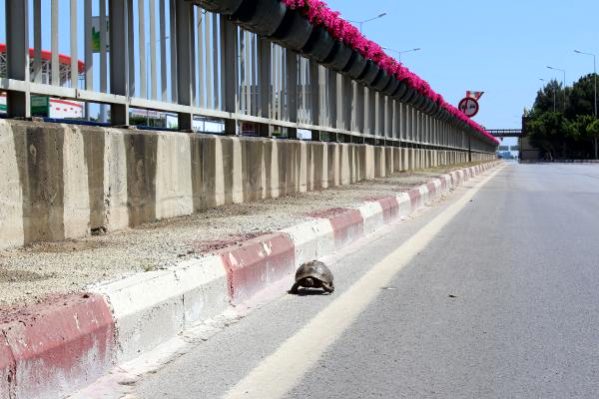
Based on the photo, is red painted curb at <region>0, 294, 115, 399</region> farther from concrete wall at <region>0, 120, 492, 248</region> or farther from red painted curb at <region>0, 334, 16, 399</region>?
concrete wall at <region>0, 120, 492, 248</region>

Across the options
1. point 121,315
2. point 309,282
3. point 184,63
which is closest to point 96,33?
point 184,63

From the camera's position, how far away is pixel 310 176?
14.1 metres

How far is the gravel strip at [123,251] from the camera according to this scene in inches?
182

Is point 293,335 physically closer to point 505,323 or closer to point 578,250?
point 505,323

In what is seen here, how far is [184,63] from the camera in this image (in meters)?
9.17

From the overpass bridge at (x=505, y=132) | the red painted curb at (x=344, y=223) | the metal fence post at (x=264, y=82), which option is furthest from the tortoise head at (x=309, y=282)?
the overpass bridge at (x=505, y=132)

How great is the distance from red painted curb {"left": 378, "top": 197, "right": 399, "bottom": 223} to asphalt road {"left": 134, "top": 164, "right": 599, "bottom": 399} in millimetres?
3378

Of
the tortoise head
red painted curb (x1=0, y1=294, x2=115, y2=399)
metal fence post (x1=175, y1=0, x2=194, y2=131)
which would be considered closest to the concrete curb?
red painted curb (x1=0, y1=294, x2=115, y2=399)

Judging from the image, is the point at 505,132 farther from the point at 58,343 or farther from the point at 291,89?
the point at 58,343

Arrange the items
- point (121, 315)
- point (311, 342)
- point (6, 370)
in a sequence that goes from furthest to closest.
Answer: point (311, 342) < point (121, 315) < point (6, 370)

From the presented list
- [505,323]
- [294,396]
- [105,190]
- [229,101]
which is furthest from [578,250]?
[294,396]

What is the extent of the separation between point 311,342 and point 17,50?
3412 mm

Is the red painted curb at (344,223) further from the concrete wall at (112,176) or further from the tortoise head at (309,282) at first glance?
the tortoise head at (309,282)

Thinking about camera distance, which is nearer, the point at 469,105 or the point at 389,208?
the point at 389,208
